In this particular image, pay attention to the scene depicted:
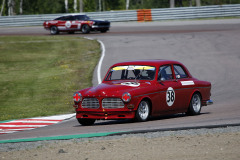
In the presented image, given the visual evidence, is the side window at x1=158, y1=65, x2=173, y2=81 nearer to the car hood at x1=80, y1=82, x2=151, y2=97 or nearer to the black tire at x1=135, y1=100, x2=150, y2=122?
the car hood at x1=80, y1=82, x2=151, y2=97

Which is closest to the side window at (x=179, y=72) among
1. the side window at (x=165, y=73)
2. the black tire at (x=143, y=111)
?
the side window at (x=165, y=73)

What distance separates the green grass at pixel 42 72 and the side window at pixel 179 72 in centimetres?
402

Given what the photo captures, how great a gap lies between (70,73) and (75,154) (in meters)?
14.1

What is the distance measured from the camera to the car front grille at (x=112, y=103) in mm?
10000

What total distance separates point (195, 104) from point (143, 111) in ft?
6.71

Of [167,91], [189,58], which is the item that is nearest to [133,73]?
[167,91]

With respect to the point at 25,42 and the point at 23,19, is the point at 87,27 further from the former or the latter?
the point at 23,19

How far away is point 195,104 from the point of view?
467 inches

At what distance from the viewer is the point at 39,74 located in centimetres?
2098

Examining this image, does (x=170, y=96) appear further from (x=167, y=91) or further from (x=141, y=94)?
(x=141, y=94)

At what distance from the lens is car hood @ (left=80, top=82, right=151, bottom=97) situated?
32.8 ft

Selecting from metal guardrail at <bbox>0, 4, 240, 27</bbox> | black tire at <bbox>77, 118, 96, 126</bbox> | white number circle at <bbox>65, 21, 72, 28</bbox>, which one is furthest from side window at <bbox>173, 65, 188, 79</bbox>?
metal guardrail at <bbox>0, 4, 240, 27</bbox>

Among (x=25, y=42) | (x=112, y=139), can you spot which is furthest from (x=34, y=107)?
(x=25, y=42)

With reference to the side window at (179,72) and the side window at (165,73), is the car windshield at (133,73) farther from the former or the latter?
the side window at (179,72)
